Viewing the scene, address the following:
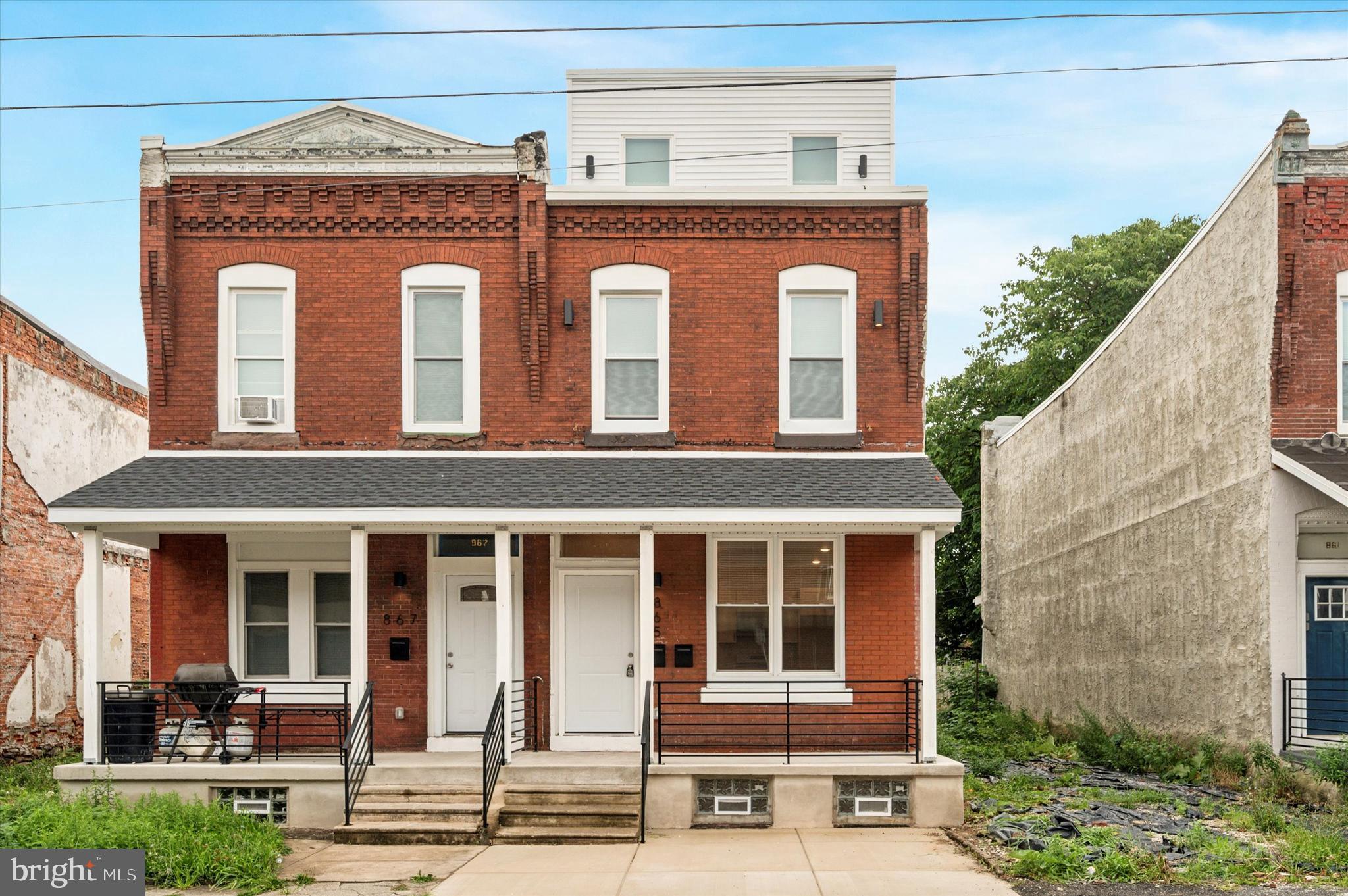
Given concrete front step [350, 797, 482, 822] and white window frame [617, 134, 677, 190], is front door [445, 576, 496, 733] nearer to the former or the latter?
concrete front step [350, 797, 482, 822]

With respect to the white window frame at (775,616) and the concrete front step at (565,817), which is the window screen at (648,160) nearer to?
the white window frame at (775,616)

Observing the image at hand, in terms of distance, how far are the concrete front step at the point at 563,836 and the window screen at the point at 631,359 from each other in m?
5.10

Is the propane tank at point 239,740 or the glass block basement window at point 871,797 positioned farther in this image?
the propane tank at point 239,740

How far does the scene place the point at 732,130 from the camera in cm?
2170

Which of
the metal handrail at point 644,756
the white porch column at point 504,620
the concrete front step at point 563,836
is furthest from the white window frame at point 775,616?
the concrete front step at point 563,836

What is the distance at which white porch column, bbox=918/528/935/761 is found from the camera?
1370 centimetres

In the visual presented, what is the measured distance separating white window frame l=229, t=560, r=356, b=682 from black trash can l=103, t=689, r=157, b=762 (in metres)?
1.50

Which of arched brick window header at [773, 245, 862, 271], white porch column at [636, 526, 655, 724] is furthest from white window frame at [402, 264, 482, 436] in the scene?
arched brick window header at [773, 245, 862, 271]

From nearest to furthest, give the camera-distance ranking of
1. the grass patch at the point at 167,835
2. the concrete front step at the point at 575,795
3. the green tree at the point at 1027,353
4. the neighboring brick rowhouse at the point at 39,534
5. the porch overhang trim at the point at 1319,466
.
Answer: the grass patch at the point at 167,835 → the concrete front step at the point at 575,795 → the porch overhang trim at the point at 1319,466 → the neighboring brick rowhouse at the point at 39,534 → the green tree at the point at 1027,353

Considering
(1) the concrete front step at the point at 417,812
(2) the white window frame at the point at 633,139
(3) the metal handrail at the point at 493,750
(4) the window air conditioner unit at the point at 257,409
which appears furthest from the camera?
(2) the white window frame at the point at 633,139

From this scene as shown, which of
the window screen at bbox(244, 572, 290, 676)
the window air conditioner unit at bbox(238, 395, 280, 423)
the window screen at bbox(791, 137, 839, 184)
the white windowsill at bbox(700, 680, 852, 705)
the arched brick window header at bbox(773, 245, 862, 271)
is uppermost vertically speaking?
the window screen at bbox(791, 137, 839, 184)

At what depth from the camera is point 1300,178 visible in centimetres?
1508

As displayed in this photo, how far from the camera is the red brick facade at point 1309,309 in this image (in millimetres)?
15047

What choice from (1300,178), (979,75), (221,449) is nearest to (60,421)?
(221,449)
